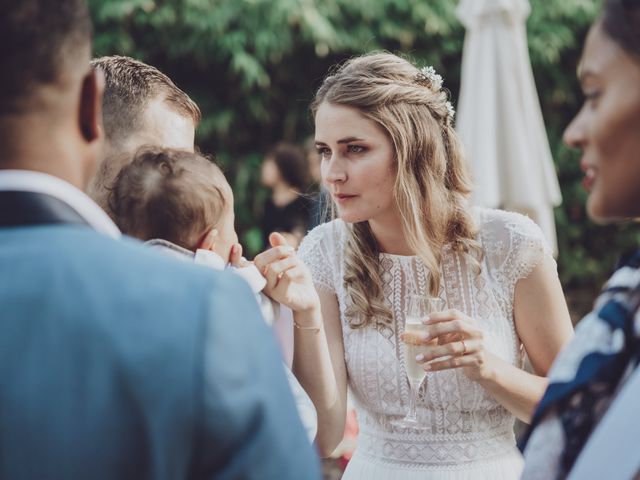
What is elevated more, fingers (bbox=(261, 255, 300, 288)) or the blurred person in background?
fingers (bbox=(261, 255, 300, 288))

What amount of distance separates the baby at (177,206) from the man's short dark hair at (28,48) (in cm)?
95

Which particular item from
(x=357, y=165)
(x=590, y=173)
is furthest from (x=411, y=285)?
(x=590, y=173)

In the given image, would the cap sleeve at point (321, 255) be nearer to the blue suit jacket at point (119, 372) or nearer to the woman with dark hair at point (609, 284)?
the woman with dark hair at point (609, 284)

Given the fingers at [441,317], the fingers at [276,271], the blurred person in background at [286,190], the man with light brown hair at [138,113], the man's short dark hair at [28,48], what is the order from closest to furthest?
the man's short dark hair at [28,48] → the fingers at [276,271] → the fingers at [441,317] → the man with light brown hair at [138,113] → the blurred person in background at [286,190]

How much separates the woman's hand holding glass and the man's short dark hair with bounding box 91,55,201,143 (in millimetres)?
1039

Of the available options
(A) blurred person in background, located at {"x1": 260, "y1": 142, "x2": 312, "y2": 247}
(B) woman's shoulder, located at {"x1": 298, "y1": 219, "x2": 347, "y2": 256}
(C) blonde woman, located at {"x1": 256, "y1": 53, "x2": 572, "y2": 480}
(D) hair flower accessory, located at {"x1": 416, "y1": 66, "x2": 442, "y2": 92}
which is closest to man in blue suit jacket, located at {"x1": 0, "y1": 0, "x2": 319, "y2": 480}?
(C) blonde woman, located at {"x1": 256, "y1": 53, "x2": 572, "y2": 480}

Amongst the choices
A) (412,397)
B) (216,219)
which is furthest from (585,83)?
(412,397)

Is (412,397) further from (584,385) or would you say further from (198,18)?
(198,18)

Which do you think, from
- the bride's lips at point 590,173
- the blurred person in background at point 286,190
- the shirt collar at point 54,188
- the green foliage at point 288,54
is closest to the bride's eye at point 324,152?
the bride's lips at point 590,173

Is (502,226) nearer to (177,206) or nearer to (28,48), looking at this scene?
(177,206)

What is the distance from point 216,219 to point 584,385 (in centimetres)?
108

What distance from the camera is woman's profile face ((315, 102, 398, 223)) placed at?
9.13 feet

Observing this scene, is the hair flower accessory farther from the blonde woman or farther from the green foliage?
the green foliage

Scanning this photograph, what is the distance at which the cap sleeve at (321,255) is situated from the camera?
9.71ft
